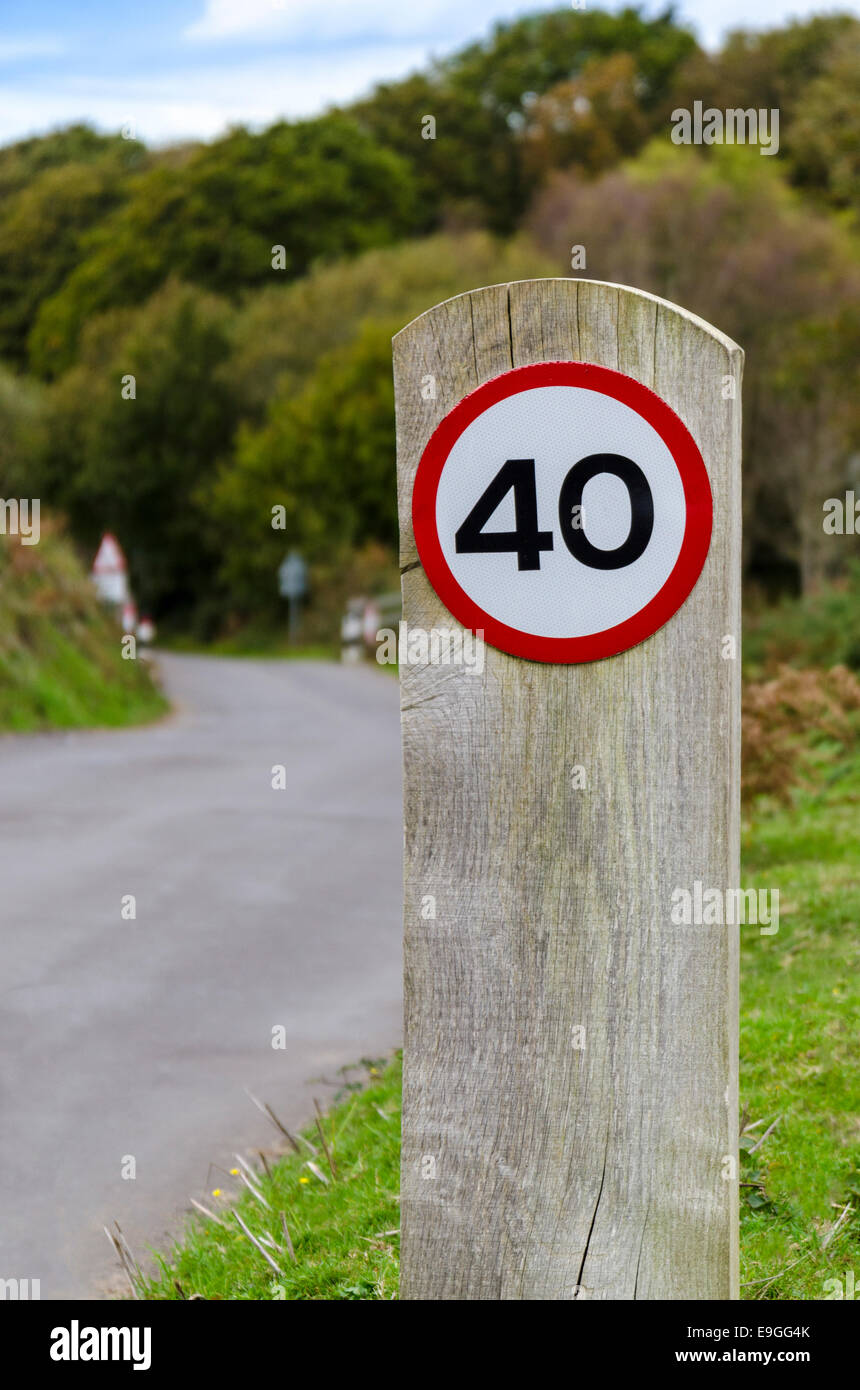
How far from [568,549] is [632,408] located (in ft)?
0.84

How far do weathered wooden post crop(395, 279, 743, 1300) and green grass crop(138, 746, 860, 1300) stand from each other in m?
1.05

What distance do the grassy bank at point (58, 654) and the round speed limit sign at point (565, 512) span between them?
14305 millimetres

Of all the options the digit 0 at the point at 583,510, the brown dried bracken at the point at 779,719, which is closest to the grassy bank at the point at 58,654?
the brown dried bracken at the point at 779,719

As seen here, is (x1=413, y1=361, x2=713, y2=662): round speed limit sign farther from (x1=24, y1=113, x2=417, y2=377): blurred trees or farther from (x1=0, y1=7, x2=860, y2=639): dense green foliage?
(x1=24, y1=113, x2=417, y2=377): blurred trees

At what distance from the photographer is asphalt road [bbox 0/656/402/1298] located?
472 cm

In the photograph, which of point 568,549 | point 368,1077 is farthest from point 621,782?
point 368,1077

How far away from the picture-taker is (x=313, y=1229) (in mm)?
4008

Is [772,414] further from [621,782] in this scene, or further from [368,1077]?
[621,782]

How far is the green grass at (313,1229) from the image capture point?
3.67 m

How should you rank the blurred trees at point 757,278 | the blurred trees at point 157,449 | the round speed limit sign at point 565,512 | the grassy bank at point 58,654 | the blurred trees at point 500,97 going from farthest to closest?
the blurred trees at point 500,97 → the blurred trees at point 157,449 → the blurred trees at point 757,278 → the grassy bank at point 58,654 → the round speed limit sign at point 565,512

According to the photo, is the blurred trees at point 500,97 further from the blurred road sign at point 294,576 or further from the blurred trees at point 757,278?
the blurred road sign at point 294,576

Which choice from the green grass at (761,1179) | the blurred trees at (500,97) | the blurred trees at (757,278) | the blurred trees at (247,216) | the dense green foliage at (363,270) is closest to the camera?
the green grass at (761,1179)

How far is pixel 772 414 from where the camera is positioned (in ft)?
121

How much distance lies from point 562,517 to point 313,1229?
2.32 m
